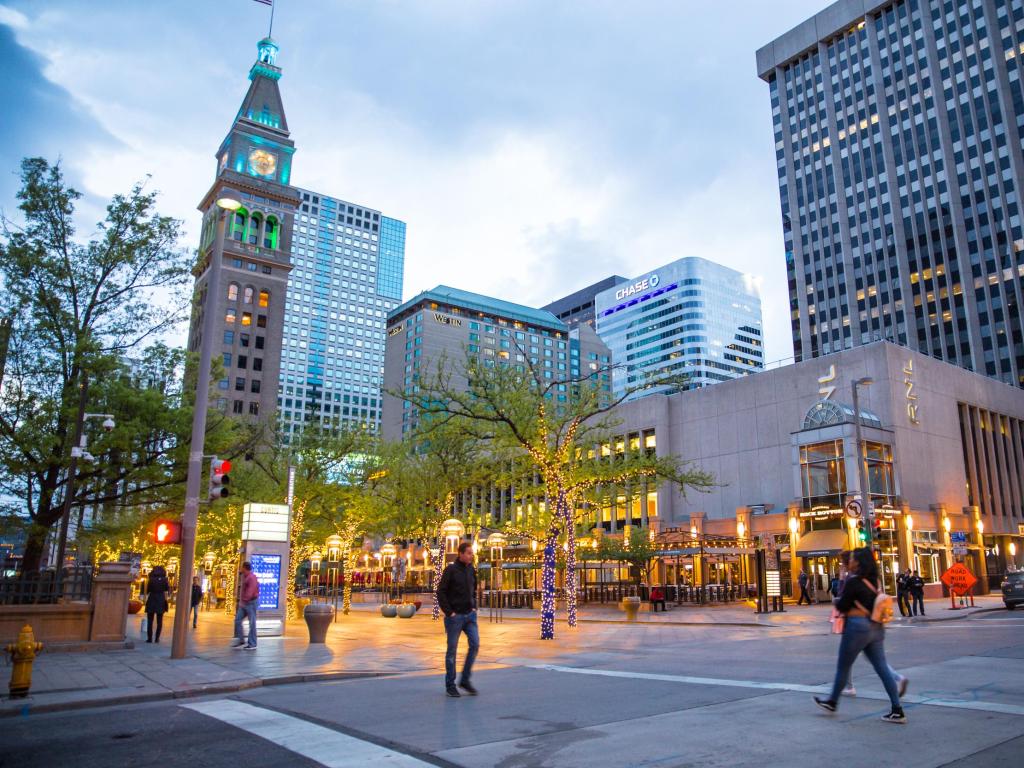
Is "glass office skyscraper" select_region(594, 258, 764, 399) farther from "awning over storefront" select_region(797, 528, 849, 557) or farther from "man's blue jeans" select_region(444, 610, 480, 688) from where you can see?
"man's blue jeans" select_region(444, 610, 480, 688)

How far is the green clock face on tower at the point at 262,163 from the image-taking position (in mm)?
135000

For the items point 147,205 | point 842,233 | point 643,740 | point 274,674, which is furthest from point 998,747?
point 842,233

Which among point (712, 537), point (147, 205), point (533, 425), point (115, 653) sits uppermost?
point (147, 205)

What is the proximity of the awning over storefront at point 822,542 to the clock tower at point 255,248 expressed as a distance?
8176 centimetres

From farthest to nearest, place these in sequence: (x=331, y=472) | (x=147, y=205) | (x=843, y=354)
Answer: (x=843, y=354), (x=331, y=472), (x=147, y=205)

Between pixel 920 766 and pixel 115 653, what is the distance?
17.1 m

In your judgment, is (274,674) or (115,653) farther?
(115,653)

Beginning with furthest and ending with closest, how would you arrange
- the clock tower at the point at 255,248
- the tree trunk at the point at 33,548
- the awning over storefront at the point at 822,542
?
the clock tower at the point at 255,248 < the awning over storefront at the point at 822,542 < the tree trunk at the point at 33,548

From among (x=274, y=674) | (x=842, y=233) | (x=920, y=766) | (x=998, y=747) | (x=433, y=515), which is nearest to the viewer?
(x=920, y=766)

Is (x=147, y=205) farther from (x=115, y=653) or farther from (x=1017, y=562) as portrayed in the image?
(x=1017, y=562)

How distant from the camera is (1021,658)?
13039mm

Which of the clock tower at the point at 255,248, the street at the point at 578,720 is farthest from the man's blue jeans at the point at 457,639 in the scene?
the clock tower at the point at 255,248

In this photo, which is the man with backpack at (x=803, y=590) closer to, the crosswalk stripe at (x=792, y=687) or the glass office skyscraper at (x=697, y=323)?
the crosswalk stripe at (x=792, y=687)

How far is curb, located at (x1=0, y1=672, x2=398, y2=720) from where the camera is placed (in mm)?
9891
